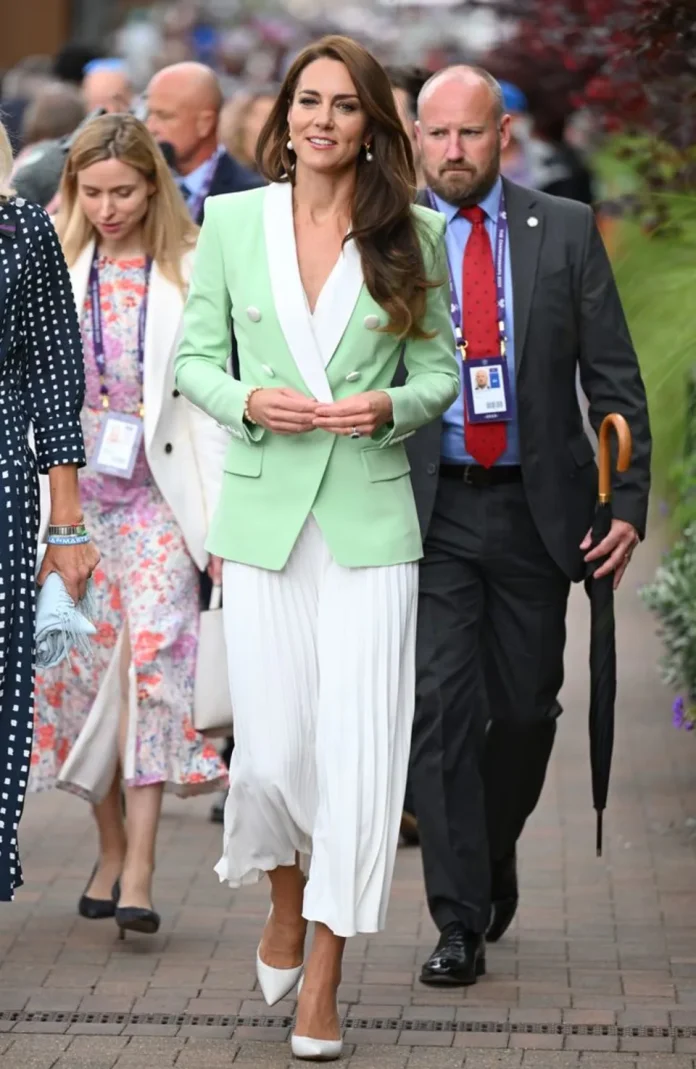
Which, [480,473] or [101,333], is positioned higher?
[101,333]

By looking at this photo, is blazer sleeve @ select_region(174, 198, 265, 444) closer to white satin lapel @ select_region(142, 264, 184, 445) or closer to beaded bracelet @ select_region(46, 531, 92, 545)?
beaded bracelet @ select_region(46, 531, 92, 545)

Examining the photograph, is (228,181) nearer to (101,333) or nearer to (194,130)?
(194,130)

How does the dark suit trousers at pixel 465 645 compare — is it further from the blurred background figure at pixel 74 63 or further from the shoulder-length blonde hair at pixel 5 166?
the blurred background figure at pixel 74 63

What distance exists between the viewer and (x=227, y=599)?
5395 mm

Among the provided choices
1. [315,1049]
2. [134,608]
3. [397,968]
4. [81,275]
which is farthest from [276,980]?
[81,275]

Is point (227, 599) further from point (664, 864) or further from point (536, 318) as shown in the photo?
point (664, 864)

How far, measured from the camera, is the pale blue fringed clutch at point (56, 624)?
210 inches

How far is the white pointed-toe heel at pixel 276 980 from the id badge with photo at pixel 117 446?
60.6 inches

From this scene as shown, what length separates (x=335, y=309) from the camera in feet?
17.4

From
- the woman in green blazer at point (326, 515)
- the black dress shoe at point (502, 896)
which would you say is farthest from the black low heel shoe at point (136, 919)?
the woman in green blazer at point (326, 515)

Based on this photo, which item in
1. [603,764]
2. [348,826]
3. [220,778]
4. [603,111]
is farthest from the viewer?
[603,111]

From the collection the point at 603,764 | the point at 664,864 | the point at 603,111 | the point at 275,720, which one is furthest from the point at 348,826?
the point at 603,111

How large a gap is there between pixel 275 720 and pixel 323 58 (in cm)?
142

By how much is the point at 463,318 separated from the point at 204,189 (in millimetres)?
2790
